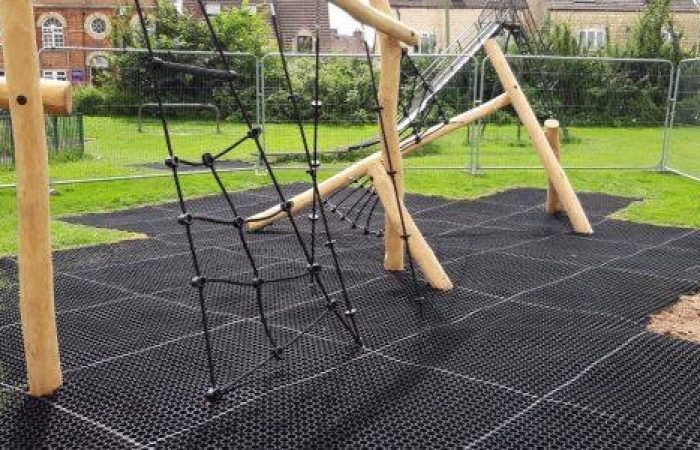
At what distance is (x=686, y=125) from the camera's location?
10.9 metres

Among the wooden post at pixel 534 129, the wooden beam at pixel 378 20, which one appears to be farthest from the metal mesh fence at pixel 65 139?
the wooden beam at pixel 378 20

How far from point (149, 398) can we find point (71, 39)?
129 feet

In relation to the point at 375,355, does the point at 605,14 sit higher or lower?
higher

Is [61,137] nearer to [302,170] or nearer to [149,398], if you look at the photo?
[302,170]

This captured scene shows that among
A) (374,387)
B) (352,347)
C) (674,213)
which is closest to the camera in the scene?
(374,387)

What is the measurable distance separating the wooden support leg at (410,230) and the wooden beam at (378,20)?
0.79 meters

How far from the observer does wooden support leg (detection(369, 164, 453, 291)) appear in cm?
457

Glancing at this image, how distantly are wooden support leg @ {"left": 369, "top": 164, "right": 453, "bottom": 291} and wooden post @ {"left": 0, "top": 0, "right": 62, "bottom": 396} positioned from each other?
7.16 feet

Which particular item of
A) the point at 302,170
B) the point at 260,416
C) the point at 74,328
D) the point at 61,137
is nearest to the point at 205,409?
the point at 260,416

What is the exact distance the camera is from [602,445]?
2.66m

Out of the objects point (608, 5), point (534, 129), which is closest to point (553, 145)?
point (534, 129)

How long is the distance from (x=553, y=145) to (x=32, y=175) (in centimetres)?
539

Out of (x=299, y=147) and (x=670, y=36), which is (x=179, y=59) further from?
(x=670, y=36)

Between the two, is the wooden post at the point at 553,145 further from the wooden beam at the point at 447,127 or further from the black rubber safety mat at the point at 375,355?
the black rubber safety mat at the point at 375,355
